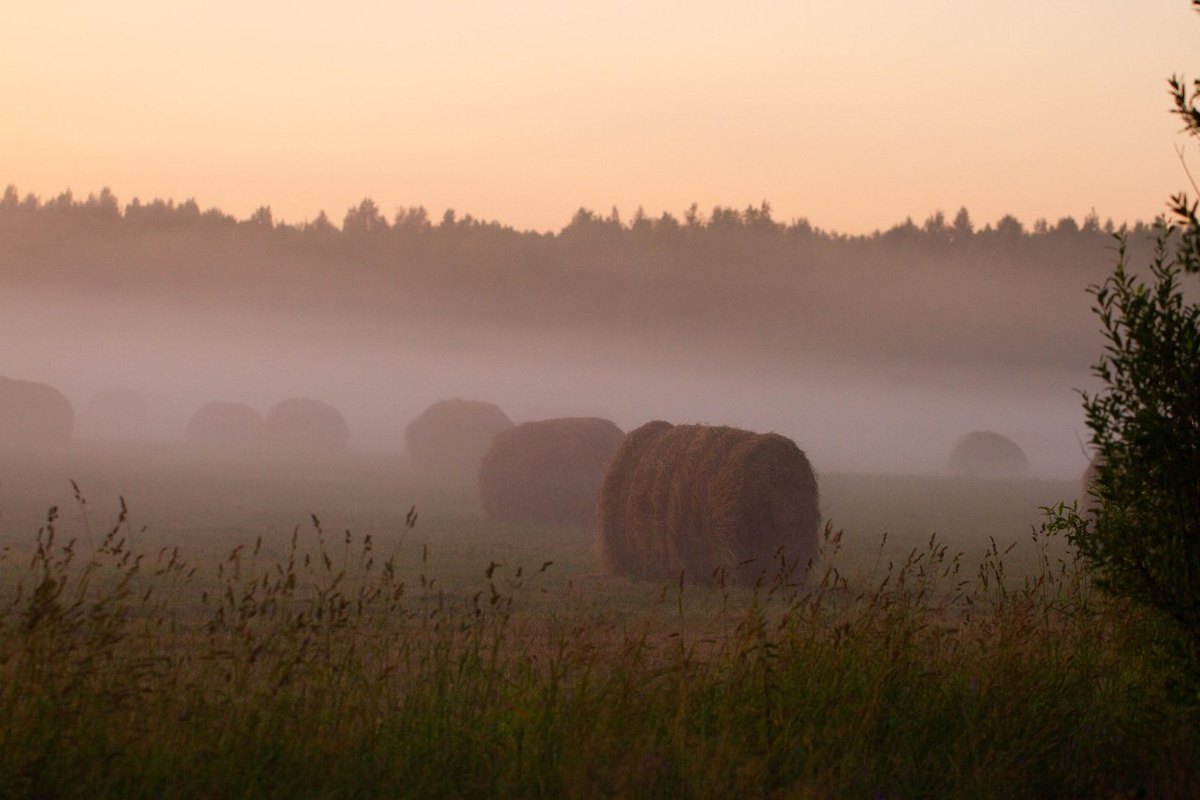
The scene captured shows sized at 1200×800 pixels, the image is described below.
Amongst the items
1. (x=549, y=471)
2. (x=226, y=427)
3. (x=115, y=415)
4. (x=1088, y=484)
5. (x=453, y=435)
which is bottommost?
(x=226, y=427)

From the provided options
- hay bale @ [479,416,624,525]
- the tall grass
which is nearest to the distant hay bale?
the tall grass

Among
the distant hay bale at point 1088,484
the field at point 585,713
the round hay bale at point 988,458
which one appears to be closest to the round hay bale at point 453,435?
the distant hay bale at point 1088,484

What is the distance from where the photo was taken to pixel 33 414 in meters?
62.6

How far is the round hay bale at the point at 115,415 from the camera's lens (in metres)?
93.8

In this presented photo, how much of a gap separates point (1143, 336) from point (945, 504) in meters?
37.7

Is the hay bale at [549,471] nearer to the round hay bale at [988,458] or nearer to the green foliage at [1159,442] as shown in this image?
the green foliage at [1159,442]

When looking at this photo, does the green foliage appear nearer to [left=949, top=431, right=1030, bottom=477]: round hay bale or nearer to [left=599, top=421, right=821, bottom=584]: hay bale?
[left=599, top=421, right=821, bottom=584]: hay bale

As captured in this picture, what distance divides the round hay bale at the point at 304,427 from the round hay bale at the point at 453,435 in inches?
763

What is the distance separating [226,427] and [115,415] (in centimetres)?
2413

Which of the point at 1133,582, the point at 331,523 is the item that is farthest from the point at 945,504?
the point at 1133,582

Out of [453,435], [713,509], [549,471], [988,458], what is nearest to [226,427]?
[453,435]

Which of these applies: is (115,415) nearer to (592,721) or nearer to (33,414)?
(33,414)

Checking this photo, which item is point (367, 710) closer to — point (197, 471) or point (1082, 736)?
point (1082, 736)

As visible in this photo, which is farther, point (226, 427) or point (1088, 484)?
point (226, 427)
